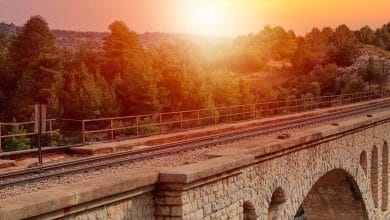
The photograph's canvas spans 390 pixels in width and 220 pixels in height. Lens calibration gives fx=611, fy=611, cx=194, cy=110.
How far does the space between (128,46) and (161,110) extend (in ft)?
39.8

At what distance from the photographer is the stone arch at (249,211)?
1144 cm

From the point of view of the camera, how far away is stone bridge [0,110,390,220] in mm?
7328

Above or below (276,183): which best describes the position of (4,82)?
above

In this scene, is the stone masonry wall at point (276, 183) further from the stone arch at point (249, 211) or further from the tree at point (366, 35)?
the tree at point (366, 35)

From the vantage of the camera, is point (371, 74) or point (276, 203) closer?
point (276, 203)

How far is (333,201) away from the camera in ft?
73.3

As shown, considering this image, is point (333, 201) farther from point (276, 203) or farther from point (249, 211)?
point (249, 211)

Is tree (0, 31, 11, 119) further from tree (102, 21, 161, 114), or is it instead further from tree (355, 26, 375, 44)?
tree (355, 26, 375, 44)

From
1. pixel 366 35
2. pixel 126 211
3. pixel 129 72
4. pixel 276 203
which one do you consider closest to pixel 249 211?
pixel 276 203

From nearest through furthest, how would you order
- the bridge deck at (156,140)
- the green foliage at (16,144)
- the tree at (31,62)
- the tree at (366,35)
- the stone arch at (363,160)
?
the bridge deck at (156,140) < the stone arch at (363,160) < the green foliage at (16,144) < the tree at (31,62) < the tree at (366,35)

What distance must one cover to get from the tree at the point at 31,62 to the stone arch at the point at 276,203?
3552 centimetres

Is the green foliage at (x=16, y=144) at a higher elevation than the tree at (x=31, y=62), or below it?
below

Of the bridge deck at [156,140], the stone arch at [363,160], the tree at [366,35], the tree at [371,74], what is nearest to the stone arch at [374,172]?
the stone arch at [363,160]

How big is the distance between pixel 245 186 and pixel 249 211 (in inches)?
25.9
